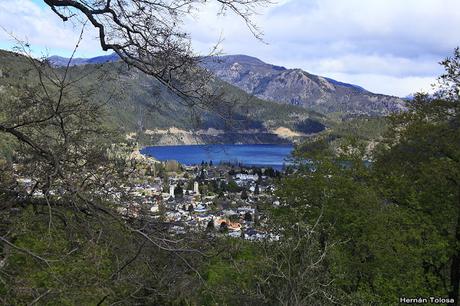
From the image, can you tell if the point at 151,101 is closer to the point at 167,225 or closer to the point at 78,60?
the point at 78,60

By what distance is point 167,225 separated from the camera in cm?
318

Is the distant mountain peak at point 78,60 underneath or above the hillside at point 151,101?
above

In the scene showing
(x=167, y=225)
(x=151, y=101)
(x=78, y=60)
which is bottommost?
(x=167, y=225)

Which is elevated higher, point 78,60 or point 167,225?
point 78,60

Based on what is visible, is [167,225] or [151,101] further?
[151,101]

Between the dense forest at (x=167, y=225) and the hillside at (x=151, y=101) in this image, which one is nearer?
the dense forest at (x=167, y=225)

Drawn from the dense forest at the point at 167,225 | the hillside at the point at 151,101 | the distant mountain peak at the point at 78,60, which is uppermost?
the distant mountain peak at the point at 78,60

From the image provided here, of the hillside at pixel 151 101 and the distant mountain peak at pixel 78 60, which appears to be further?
the hillside at pixel 151 101

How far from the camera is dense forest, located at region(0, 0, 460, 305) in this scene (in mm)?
3080

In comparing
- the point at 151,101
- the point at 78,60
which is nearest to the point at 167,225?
the point at 151,101

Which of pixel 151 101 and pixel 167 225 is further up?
pixel 151 101

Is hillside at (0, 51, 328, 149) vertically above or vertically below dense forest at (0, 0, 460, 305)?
above

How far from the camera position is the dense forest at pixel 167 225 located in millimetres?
3080

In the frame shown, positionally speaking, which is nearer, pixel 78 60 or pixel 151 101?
pixel 78 60
